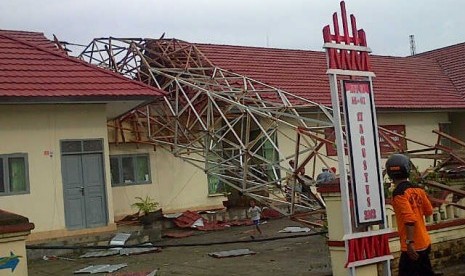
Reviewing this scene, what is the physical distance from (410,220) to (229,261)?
18.1ft

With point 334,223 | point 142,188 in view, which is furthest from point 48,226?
point 334,223

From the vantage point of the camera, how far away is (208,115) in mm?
16859

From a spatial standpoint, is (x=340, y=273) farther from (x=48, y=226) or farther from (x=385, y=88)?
(x=385, y=88)

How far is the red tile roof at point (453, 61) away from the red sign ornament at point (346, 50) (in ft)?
65.6

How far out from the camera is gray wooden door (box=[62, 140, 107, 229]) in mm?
14078

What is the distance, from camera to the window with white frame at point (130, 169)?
17734 millimetres

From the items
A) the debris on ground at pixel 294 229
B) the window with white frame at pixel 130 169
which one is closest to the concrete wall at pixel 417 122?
the debris on ground at pixel 294 229

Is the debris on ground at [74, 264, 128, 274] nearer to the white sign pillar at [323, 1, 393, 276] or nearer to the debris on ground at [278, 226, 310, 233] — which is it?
the debris on ground at [278, 226, 310, 233]

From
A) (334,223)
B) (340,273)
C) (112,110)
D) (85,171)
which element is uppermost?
(112,110)

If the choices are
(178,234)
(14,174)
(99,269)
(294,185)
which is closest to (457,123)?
(178,234)

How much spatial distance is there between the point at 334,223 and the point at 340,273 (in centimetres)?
67

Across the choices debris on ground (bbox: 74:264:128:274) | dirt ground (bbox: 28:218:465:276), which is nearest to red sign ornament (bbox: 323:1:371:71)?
dirt ground (bbox: 28:218:465:276)

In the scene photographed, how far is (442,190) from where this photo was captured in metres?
9.75

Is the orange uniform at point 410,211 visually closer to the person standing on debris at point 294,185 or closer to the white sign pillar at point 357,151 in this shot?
the white sign pillar at point 357,151
